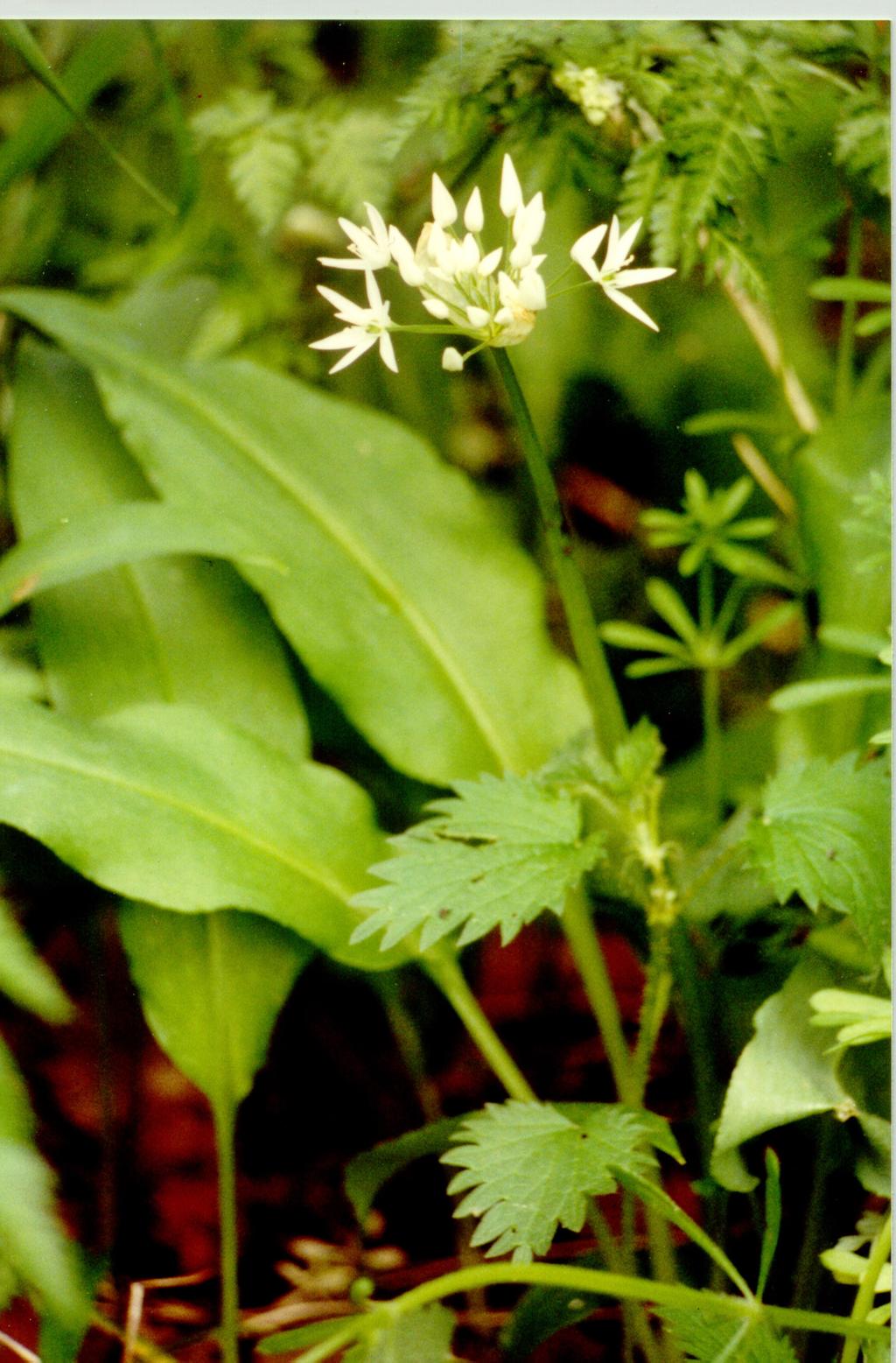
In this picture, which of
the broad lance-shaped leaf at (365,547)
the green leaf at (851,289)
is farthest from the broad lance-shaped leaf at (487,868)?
the green leaf at (851,289)

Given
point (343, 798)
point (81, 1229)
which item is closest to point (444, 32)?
point (343, 798)

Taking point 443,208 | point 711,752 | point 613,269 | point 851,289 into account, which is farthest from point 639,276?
point 711,752

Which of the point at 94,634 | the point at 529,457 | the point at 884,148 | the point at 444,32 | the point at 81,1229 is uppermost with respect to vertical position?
the point at 444,32

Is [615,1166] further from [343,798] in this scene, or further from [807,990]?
[343,798]

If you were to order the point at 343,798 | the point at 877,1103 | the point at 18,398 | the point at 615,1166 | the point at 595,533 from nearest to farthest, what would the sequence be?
the point at 615,1166 → the point at 877,1103 → the point at 343,798 → the point at 18,398 → the point at 595,533

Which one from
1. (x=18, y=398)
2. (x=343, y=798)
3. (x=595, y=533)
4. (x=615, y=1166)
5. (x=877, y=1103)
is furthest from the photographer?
(x=595, y=533)

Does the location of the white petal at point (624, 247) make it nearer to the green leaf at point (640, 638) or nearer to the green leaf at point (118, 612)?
the green leaf at point (640, 638)

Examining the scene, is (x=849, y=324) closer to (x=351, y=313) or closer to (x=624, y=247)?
(x=624, y=247)

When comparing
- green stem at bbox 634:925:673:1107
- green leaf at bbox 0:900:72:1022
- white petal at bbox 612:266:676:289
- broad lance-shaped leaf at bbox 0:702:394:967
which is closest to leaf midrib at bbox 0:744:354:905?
broad lance-shaped leaf at bbox 0:702:394:967
